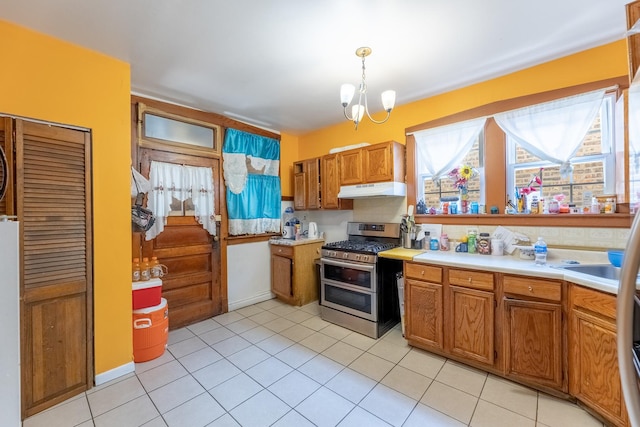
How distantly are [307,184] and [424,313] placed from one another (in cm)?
235

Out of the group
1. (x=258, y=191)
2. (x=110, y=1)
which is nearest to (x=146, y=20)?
(x=110, y=1)

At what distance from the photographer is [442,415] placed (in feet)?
5.58

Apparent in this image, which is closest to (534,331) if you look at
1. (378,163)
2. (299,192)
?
(378,163)

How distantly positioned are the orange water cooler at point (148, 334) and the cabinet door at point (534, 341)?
2937mm

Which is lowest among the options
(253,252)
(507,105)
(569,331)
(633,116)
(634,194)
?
(569,331)

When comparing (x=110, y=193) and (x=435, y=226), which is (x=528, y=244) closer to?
(x=435, y=226)

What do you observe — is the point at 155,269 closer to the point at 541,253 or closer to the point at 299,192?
the point at 299,192

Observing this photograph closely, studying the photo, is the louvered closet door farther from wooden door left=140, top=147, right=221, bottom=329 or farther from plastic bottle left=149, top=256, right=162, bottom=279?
wooden door left=140, top=147, right=221, bottom=329

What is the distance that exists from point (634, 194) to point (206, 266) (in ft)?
13.2

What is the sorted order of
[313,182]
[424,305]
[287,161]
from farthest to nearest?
[287,161]
[313,182]
[424,305]

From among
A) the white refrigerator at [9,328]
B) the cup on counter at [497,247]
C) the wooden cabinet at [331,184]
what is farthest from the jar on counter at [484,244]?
the white refrigerator at [9,328]

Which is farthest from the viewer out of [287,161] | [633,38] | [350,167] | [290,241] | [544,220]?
[287,161]

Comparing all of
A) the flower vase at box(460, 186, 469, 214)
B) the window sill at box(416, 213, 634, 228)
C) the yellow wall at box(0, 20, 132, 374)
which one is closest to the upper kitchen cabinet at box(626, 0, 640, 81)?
the window sill at box(416, 213, 634, 228)

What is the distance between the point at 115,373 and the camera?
2.11 metres
